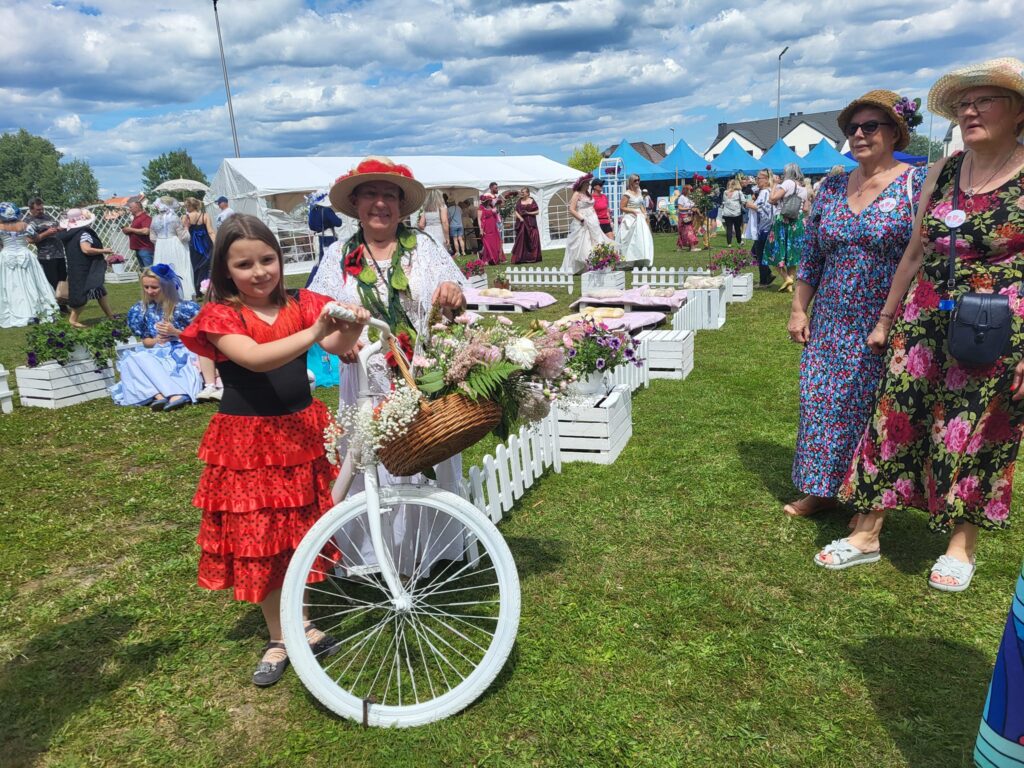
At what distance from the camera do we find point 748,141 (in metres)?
71.6

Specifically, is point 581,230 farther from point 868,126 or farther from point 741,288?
point 868,126

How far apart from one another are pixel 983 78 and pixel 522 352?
2.25 metres

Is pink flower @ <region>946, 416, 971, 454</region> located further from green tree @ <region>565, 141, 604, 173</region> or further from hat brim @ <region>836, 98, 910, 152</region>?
green tree @ <region>565, 141, 604, 173</region>

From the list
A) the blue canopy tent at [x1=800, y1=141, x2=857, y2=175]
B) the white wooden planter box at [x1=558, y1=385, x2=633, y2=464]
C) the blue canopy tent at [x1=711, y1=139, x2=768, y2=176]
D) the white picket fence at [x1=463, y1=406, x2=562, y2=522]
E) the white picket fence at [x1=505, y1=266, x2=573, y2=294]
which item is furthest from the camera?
the blue canopy tent at [x1=711, y1=139, x2=768, y2=176]

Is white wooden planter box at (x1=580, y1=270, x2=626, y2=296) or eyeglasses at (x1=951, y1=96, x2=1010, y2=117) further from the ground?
eyeglasses at (x1=951, y1=96, x2=1010, y2=117)

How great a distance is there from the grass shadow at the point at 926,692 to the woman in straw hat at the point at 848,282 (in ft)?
3.64

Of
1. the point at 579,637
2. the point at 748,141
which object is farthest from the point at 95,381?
the point at 748,141

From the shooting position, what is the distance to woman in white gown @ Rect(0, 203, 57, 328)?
11742 millimetres

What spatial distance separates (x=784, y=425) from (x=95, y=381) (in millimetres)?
7232

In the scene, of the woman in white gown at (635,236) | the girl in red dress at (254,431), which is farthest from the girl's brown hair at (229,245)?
the woman in white gown at (635,236)

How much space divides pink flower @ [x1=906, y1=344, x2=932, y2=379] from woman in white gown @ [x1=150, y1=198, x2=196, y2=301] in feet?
44.3

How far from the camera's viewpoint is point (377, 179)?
2.92 meters

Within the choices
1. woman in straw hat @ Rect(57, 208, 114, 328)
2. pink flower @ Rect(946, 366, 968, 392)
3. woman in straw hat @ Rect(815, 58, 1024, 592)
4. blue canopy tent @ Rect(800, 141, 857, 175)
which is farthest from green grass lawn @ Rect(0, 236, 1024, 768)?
blue canopy tent @ Rect(800, 141, 857, 175)

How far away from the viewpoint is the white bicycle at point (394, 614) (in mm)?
2457
